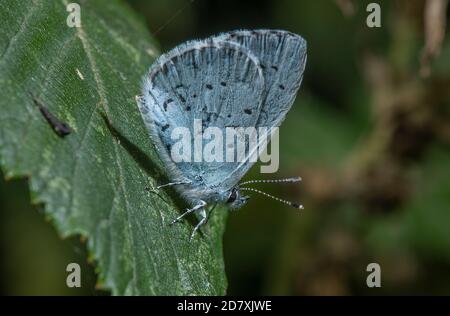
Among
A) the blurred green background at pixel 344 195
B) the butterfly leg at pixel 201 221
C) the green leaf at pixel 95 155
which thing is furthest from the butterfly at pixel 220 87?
the blurred green background at pixel 344 195

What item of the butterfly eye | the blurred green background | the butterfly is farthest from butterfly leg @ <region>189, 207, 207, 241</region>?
the blurred green background

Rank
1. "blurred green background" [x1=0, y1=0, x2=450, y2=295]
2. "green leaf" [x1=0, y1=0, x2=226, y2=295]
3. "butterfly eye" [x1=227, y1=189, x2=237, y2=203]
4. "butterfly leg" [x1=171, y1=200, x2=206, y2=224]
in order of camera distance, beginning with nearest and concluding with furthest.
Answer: "green leaf" [x1=0, y1=0, x2=226, y2=295], "butterfly leg" [x1=171, y1=200, x2=206, y2=224], "butterfly eye" [x1=227, y1=189, x2=237, y2=203], "blurred green background" [x1=0, y1=0, x2=450, y2=295]

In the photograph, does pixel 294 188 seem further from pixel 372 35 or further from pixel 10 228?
pixel 10 228

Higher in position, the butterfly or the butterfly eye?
the butterfly

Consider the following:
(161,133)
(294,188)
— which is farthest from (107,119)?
(294,188)

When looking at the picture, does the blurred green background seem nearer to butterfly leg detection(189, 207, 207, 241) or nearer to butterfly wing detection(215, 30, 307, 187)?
butterfly wing detection(215, 30, 307, 187)

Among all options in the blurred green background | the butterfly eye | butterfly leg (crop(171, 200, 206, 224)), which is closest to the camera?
butterfly leg (crop(171, 200, 206, 224))

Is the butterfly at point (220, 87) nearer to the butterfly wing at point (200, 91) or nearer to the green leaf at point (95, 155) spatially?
the butterfly wing at point (200, 91)
